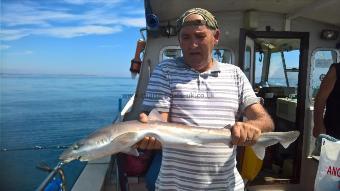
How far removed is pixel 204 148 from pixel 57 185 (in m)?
1.75

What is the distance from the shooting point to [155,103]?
2.63 metres

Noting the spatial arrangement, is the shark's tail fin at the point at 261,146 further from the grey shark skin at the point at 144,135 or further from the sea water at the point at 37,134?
the sea water at the point at 37,134

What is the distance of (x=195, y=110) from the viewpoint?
262 cm

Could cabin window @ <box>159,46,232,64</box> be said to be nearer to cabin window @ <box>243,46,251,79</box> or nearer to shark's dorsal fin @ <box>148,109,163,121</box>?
cabin window @ <box>243,46,251,79</box>

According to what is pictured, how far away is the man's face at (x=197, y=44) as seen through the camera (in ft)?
8.48

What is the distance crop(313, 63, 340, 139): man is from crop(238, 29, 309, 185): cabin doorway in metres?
1.40

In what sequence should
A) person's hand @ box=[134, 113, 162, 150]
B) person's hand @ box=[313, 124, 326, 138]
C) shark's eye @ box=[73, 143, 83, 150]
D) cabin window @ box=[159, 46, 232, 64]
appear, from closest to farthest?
shark's eye @ box=[73, 143, 83, 150] → person's hand @ box=[134, 113, 162, 150] → person's hand @ box=[313, 124, 326, 138] → cabin window @ box=[159, 46, 232, 64]

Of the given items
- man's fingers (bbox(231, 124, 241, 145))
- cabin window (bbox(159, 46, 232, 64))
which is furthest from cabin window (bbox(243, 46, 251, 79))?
man's fingers (bbox(231, 124, 241, 145))

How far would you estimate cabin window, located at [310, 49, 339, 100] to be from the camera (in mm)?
6242

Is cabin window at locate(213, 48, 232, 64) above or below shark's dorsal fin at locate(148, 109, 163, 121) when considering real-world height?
above

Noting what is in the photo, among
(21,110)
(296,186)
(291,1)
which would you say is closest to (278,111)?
(296,186)

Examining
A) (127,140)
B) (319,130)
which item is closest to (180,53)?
(319,130)

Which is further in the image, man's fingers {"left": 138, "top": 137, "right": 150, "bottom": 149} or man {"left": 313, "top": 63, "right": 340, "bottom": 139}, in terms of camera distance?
man {"left": 313, "top": 63, "right": 340, "bottom": 139}

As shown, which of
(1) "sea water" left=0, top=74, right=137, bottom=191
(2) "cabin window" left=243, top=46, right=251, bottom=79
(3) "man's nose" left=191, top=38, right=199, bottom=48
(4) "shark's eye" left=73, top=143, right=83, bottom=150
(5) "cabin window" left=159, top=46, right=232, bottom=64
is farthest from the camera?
(1) "sea water" left=0, top=74, right=137, bottom=191
